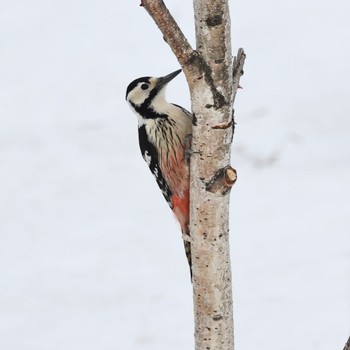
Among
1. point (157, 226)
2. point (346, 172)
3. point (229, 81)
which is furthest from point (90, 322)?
point (229, 81)

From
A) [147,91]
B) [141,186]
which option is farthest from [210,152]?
[141,186]

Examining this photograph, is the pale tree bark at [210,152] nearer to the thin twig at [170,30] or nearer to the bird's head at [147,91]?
the thin twig at [170,30]

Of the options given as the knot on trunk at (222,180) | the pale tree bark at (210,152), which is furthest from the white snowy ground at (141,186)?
the knot on trunk at (222,180)

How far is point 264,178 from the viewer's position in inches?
284

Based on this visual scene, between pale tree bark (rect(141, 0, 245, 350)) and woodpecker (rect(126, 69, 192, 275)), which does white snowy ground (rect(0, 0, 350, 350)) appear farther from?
pale tree bark (rect(141, 0, 245, 350))

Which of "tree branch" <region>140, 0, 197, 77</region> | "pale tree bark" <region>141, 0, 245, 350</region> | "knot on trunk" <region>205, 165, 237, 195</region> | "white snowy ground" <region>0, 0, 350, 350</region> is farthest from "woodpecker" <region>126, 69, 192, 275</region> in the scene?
"white snowy ground" <region>0, 0, 350, 350</region>

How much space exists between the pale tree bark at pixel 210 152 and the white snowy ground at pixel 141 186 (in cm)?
232

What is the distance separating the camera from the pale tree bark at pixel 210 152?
3043mm

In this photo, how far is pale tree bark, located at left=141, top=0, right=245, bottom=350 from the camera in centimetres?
304

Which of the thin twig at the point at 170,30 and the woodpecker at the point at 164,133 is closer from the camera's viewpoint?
the thin twig at the point at 170,30

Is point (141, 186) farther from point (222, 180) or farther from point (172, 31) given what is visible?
point (172, 31)

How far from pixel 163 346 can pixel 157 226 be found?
122 centimetres

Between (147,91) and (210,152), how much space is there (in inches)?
40.1

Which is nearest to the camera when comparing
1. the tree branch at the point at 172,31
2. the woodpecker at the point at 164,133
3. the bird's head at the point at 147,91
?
the tree branch at the point at 172,31
